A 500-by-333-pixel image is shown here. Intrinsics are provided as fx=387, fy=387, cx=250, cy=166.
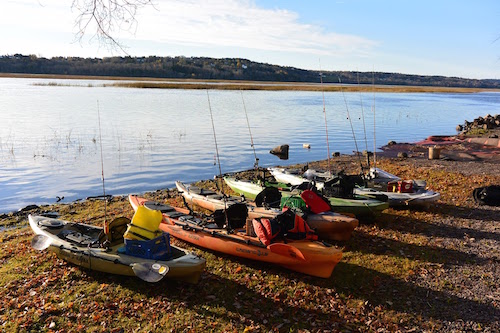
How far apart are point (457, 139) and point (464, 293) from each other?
2843cm

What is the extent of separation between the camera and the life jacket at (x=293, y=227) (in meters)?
8.84

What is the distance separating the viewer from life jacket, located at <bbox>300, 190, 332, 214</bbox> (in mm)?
10484

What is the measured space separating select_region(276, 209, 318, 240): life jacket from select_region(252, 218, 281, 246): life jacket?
160 millimetres

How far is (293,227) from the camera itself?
8867 millimetres

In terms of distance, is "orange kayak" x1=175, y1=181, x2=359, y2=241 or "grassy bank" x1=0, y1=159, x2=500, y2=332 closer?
"grassy bank" x1=0, y1=159, x2=500, y2=332

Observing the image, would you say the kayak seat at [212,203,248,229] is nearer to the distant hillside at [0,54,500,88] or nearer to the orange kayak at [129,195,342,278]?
the orange kayak at [129,195,342,278]

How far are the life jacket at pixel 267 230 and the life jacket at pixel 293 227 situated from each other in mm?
160

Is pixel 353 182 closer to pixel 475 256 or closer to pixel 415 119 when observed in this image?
pixel 475 256

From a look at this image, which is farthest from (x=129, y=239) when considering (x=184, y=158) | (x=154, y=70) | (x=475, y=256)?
(x=154, y=70)

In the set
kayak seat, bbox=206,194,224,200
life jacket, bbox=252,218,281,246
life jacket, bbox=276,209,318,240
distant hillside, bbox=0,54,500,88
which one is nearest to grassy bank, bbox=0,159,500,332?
life jacket, bbox=252,218,281,246

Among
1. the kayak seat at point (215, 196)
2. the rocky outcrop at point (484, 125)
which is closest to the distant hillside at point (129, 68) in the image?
the rocky outcrop at point (484, 125)

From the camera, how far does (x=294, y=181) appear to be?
1545 centimetres

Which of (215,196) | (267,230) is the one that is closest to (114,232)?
(267,230)

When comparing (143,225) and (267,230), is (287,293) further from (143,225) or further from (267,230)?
(143,225)
